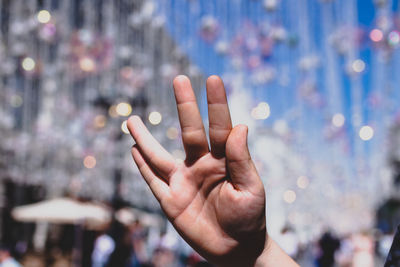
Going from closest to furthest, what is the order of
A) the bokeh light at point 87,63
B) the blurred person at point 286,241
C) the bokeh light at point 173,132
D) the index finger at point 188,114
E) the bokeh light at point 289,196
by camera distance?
the index finger at point 188,114
the blurred person at point 286,241
the bokeh light at point 87,63
the bokeh light at point 173,132
the bokeh light at point 289,196

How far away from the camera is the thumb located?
161cm

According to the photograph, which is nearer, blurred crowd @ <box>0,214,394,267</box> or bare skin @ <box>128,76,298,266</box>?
bare skin @ <box>128,76,298,266</box>

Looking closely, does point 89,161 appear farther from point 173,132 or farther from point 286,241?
point 286,241

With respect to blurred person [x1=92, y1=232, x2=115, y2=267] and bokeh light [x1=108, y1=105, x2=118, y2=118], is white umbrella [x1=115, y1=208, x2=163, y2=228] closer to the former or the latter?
blurred person [x1=92, y1=232, x2=115, y2=267]

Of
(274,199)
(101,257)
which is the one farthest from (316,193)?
(101,257)

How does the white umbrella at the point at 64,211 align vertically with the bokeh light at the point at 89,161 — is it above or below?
above


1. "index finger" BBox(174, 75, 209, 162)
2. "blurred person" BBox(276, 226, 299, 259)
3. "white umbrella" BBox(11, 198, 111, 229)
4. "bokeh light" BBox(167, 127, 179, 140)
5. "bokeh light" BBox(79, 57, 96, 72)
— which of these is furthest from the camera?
"bokeh light" BBox(167, 127, 179, 140)

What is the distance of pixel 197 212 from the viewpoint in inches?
69.7

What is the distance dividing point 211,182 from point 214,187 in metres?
0.02

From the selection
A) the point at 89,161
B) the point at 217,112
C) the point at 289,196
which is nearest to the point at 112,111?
the point at 217,112

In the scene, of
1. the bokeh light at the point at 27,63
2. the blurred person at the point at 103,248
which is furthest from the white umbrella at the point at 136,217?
the bokeh light at the point at 27,63

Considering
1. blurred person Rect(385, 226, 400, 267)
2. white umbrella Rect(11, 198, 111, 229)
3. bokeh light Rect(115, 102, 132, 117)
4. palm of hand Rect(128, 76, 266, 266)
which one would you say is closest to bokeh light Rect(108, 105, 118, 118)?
bokeh light Rect(115, 102, 132, 117)

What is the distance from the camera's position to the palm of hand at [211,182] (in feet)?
5.32

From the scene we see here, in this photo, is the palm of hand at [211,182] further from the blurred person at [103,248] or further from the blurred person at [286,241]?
the blurred person at [103,248]
